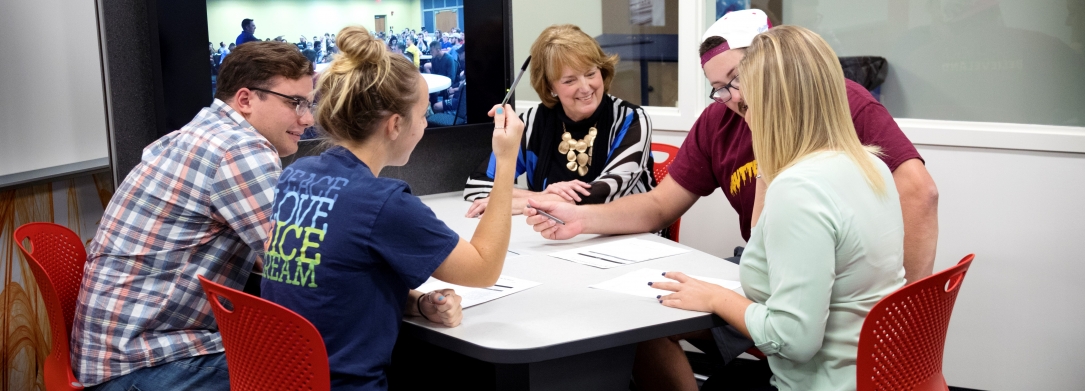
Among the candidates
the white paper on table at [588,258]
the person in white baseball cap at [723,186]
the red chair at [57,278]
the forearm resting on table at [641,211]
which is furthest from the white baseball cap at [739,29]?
the red chair at [57,278]

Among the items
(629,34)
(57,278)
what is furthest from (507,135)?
(629,34)

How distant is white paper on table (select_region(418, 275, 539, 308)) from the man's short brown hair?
1.85 feet

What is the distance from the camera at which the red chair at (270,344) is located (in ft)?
4.43

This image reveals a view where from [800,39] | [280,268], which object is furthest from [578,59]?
[280,268]

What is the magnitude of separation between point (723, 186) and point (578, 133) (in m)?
0.59

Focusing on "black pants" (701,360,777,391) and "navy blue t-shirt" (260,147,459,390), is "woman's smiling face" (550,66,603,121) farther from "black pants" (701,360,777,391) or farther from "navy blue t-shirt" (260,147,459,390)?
"navy blue t-shirt" (260,147,459,390)

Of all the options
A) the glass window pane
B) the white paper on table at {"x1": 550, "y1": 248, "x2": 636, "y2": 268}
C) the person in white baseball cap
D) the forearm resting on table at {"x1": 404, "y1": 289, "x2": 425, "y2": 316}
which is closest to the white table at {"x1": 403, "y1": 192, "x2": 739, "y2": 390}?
the forearm resting on table at {"x1": 404, "y1": 289, "x2": 425, "y2": 316}

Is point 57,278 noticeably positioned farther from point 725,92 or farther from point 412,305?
point 725,92

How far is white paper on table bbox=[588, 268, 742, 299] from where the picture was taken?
1.73 m

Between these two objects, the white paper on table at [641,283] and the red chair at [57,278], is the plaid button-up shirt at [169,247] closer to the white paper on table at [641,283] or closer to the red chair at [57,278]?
the red chair at [57,278]

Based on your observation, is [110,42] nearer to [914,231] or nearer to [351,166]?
[351,166]

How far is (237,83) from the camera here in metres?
1.93

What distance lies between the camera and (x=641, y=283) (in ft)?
Answer: 5.89

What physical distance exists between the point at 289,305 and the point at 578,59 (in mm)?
1427
